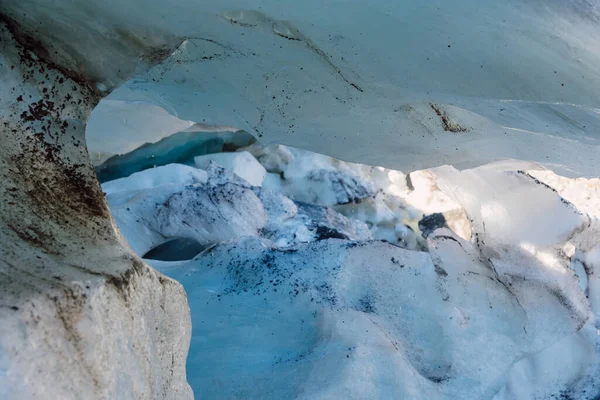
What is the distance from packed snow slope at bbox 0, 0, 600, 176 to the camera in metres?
1.09

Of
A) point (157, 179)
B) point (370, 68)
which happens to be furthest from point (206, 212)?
point (370, 68)

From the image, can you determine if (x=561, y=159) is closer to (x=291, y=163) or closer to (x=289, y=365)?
(x=289, y=365)

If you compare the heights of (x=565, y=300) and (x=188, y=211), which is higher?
(x=565, y=300)

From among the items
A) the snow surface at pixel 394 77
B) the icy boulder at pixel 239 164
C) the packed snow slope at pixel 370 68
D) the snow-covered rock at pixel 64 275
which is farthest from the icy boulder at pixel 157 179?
the snow-covered rock at pixel 64 275

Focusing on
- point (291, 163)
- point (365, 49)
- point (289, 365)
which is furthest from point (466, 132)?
point (291, 163)

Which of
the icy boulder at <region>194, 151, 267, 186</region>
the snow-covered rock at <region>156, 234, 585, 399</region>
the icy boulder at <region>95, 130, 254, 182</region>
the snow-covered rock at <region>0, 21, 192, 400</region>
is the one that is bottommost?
the icy boulder at <region>95, 130, 254, 182</region>

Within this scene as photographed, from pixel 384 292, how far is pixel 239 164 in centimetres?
136

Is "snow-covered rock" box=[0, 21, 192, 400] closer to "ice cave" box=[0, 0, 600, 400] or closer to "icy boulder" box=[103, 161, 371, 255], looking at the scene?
"ice cave" box=[0, 0, 600, 400]

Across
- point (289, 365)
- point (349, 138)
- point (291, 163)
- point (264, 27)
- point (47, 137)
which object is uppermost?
point (264, 27)

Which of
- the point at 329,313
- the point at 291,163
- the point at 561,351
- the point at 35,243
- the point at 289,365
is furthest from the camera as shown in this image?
the point at 291,163

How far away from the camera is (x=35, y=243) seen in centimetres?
92

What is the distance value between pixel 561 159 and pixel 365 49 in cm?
73

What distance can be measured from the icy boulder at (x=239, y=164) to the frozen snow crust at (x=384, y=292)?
25cm

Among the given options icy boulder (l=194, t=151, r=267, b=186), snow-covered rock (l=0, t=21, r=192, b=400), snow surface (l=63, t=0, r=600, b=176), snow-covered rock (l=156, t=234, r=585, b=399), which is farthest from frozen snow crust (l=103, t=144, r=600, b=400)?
snow-covered rock (l=0, t=21, r=192, b=400)
